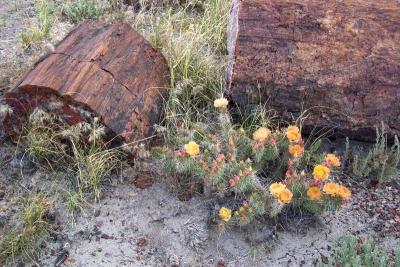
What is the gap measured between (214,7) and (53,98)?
214cm

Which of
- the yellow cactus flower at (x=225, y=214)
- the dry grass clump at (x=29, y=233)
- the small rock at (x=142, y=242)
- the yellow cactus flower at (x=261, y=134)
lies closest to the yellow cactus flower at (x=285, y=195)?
the yellow cactus flower at (x=225, y=214)

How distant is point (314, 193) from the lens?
9.29ft

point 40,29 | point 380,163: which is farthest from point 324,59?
point 40,29

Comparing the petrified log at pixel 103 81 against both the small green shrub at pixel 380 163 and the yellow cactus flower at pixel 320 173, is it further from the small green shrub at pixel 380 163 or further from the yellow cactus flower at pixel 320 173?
the small green shrub at pixel 380 163

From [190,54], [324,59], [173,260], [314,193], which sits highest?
[324,59]

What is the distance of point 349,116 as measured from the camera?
3350 mm

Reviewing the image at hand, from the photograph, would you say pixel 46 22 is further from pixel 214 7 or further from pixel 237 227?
pixel 237 227

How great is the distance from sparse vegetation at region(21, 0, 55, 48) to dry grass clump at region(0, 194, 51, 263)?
5.80 feet

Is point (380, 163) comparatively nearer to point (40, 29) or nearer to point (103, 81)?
point (103, 81)

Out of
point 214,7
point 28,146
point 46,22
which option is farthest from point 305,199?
point 46,22

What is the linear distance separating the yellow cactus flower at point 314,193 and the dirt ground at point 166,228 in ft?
0.76

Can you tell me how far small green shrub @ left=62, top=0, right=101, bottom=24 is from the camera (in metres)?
4.79

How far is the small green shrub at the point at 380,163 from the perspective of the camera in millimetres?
3266

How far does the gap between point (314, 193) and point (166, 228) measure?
2.85 ft
